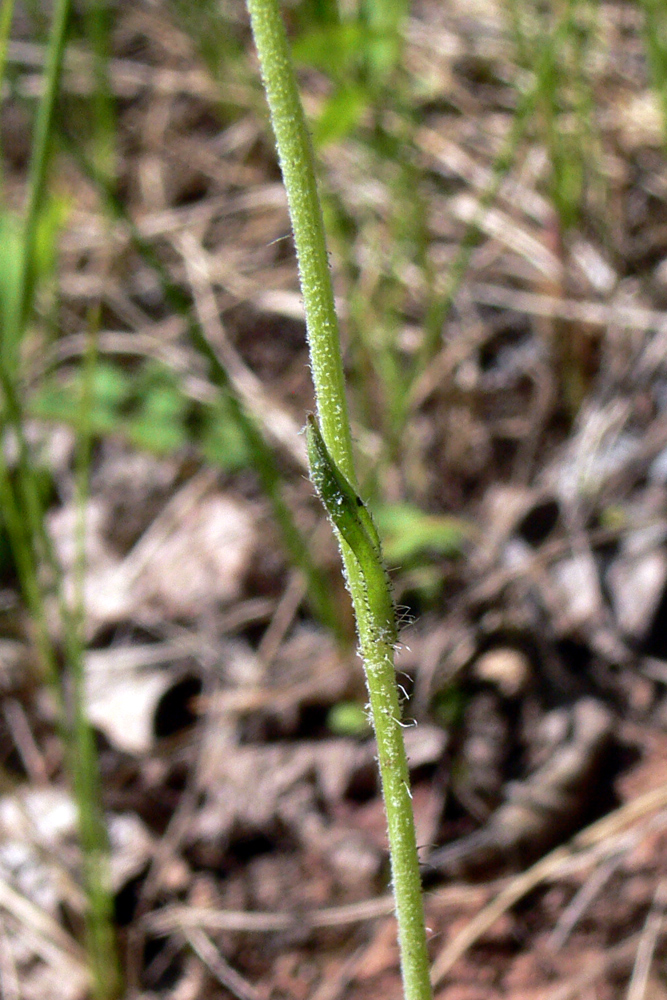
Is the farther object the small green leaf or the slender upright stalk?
the small green leaf

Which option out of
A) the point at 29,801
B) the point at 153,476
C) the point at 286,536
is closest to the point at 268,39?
the point at 286,536

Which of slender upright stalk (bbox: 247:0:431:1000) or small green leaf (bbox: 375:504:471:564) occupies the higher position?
small green leaf (bbox: 375:504:471:564)

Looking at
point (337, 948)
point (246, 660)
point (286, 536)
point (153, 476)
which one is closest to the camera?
point (337, 948)

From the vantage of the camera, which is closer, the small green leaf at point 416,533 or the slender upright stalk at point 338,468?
the slender upright stalk at point 338,468

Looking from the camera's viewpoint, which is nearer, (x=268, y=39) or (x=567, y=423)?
(x=268, y=39)

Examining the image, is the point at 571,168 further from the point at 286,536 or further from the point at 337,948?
the point at 337,948

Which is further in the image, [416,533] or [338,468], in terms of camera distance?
[416,533]

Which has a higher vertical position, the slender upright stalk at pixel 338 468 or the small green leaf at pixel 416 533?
the small green leaf at pixel 416 533

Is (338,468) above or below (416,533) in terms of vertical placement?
below
